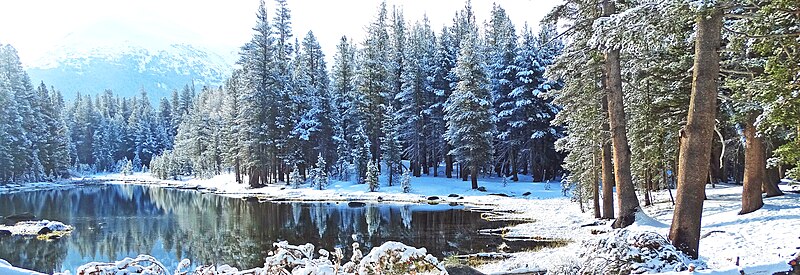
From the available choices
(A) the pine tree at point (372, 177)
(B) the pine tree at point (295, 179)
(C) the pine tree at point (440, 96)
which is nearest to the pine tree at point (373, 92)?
(C) the pine tree at point (440, 96)

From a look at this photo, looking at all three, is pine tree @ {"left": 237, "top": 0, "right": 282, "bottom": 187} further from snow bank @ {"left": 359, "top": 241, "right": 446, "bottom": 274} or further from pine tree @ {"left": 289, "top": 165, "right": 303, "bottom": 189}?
snow bank @ {"left": 359, "top": 241, "right": 446, "bottom": 274}

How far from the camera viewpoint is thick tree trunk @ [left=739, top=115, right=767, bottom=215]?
46.1ft

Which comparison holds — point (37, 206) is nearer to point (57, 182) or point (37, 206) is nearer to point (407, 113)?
point (407, 113)

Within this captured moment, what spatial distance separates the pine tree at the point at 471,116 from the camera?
38.9 m

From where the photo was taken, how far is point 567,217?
73.3 feet

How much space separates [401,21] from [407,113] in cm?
1611

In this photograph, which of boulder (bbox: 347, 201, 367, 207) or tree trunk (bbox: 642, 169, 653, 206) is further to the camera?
boulder (bbox: 347, 201, 367, 207)

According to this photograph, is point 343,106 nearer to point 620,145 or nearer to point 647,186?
point 647,186

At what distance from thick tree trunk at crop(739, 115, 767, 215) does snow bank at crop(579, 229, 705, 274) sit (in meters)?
7.79

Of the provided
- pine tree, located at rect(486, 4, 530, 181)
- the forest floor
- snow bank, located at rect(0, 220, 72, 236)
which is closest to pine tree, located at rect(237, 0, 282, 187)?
the forest floor

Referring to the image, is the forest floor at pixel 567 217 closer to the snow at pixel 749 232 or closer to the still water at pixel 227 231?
the snow at pixel 749 232

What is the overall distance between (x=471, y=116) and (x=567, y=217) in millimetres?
17219

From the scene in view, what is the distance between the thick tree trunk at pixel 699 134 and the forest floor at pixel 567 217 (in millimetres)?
609

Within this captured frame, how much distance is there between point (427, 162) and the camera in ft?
164
